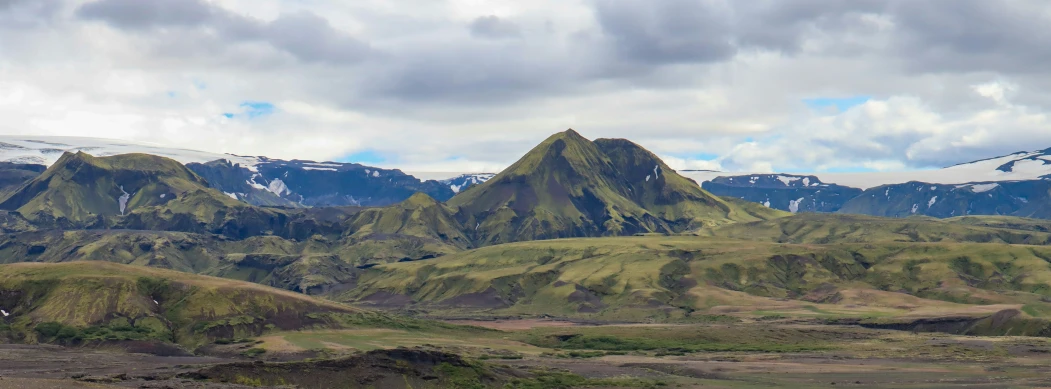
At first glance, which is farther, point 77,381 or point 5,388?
point 77,381

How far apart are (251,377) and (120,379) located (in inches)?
867

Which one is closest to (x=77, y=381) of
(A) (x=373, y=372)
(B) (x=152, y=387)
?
(B) (x=152, y=387)

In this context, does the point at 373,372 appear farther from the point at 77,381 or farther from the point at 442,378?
the point at 77,381

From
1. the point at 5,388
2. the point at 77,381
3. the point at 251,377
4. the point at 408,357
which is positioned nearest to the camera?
the point at 5,388

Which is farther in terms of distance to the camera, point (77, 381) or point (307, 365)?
point (307, 365)

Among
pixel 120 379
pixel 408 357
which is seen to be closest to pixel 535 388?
pixel 408 357

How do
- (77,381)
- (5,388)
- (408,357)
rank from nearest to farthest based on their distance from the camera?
(5,388) < (77,381) < (408,357)

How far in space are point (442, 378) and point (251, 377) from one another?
3177 centimetres

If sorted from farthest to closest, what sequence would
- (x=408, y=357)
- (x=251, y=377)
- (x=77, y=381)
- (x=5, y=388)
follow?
1. (x=408, y=357)
2. (x=251, y=377)
3. (x=77, y=381)
4. (x=5, y=388)

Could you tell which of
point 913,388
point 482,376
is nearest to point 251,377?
point 482,376

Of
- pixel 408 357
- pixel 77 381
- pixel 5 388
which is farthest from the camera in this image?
pixel 408 357

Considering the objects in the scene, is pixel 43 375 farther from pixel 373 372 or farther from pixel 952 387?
pixel 952 387

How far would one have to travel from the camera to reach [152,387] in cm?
17088

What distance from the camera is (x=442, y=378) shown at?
7643 inches
